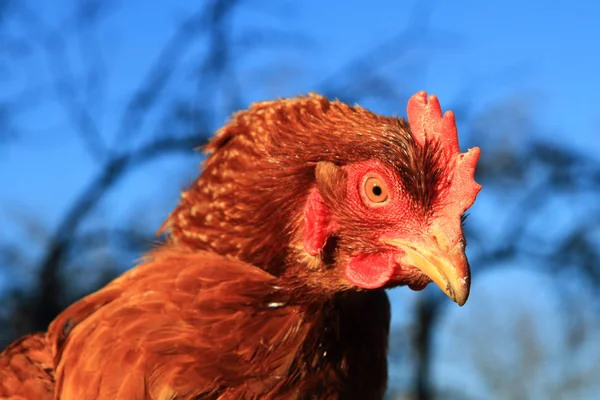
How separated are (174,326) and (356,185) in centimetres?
67

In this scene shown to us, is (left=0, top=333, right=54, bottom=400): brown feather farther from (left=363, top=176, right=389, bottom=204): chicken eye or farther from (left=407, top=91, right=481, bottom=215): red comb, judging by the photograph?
(left=407, top=91, right=481, bottom=215): red comb

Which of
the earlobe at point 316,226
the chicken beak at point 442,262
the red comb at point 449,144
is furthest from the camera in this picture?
the earlobe at point 316,226

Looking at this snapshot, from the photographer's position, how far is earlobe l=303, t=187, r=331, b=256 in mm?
1857

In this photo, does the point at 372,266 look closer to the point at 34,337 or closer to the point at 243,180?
the point at 243,180

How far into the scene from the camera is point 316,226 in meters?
1.87

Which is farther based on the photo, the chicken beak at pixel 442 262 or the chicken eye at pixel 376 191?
the chicken eye at pixel 376 191

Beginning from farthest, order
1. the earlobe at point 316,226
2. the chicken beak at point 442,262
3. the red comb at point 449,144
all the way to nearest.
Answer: the earlobe at point 316,226 < the red comb at point 449,144 < the chicken beak at point 442,262

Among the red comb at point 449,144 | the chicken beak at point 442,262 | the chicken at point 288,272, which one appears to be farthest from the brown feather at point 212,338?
the red comb at point 449,144

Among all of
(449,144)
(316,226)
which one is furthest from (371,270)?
(449,144)

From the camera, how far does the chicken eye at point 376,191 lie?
1808mm

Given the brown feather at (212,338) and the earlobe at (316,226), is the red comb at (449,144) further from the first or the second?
the brown feather at (212,338)

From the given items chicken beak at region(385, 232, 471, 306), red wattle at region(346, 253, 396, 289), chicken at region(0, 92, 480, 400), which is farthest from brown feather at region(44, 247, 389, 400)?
chicken beak at region(385, 232, 471, 306)

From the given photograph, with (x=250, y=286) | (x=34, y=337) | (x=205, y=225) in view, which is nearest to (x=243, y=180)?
(x=205, y=225)

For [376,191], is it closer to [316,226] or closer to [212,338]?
[316,226]
